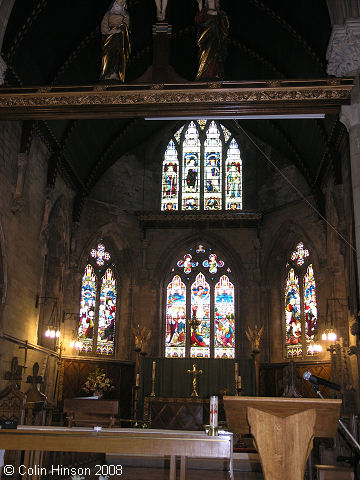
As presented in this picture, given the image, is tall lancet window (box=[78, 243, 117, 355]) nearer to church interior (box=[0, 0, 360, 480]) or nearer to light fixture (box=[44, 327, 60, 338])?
church interior (box=[0, 0, 360, 480])

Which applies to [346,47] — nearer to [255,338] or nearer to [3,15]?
[3,15]

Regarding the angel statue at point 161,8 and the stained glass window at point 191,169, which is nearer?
the angel statue at point 161,8

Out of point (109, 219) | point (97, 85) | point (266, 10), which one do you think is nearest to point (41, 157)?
point (109, 219)

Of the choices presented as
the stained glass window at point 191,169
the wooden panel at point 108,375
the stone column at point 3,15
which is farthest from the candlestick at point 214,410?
the stained glass window at point 191,169

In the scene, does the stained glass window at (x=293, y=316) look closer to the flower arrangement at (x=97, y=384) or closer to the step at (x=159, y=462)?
the flower arrangement at (x=97, y=384)

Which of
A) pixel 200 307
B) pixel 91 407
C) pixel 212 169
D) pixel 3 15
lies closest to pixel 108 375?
pixel 200 307

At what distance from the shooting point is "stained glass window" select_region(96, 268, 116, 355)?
17312 millimetres

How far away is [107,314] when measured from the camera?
17.7 metres

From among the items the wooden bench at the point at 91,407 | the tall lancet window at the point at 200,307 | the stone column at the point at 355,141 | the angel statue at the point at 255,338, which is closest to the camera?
the wooden bench at the point at 91,407

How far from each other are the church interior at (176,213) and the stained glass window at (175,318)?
49mm

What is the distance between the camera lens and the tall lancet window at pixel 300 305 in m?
16.3

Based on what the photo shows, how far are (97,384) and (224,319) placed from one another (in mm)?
4674

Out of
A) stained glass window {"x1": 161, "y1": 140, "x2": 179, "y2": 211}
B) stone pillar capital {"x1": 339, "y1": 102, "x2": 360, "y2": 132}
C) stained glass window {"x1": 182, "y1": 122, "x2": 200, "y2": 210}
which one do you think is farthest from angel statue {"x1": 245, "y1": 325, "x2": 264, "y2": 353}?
stone pillar capital {"x1": 339, "y1": 102, "x2": 360, "y2": 132}

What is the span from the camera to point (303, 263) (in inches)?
670
